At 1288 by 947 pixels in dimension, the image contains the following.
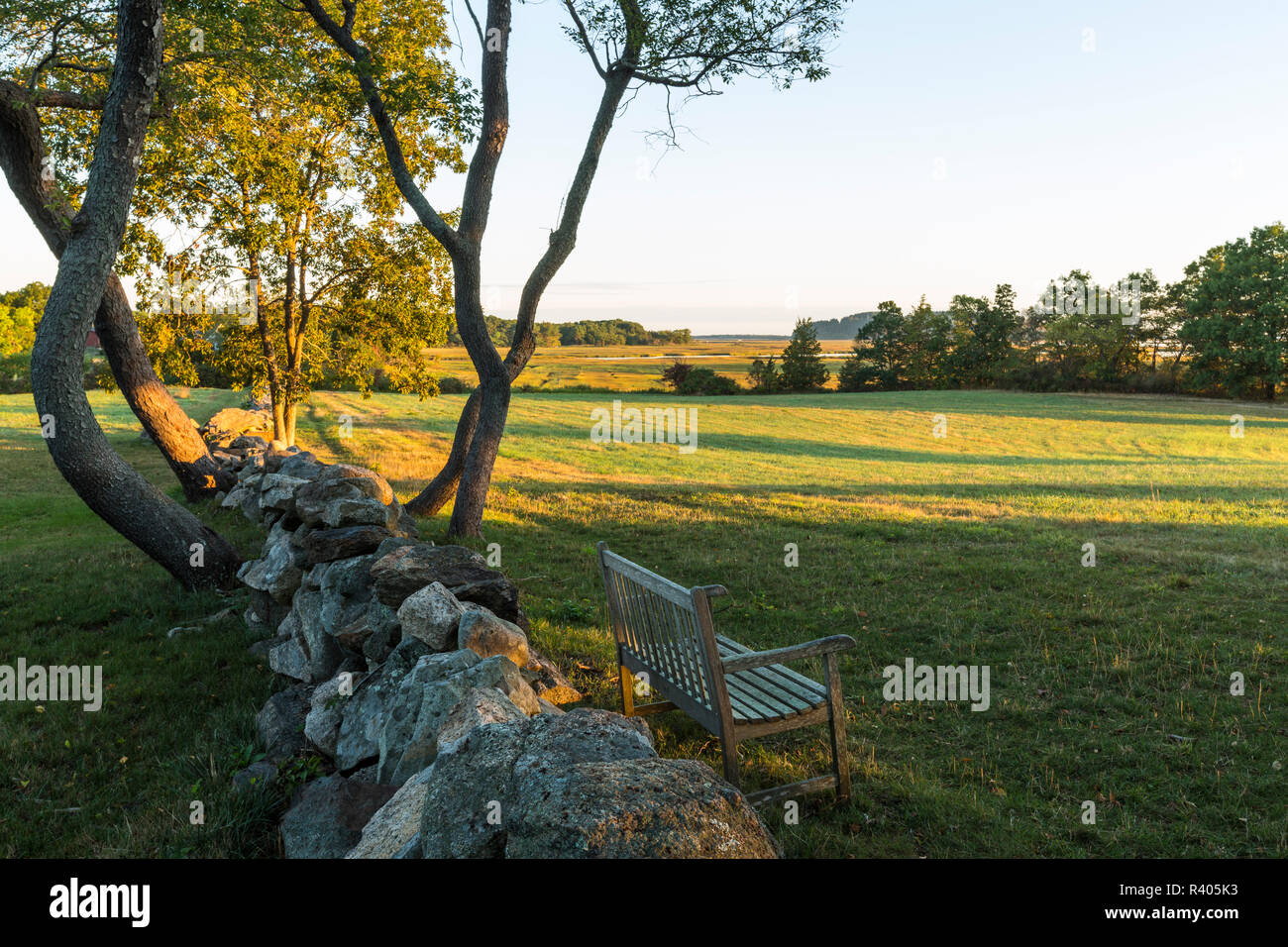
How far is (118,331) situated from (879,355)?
78.3m

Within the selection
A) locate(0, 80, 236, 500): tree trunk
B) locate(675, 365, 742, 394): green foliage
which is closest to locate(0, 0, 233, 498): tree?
locate(0, 80, 236, 500): tree trunk

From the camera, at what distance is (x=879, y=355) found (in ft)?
Result: 271

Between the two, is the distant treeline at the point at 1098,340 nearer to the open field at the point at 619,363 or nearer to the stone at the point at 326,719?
the open field at the point at 619,363

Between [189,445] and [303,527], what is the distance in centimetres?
813

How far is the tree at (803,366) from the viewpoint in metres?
76.3

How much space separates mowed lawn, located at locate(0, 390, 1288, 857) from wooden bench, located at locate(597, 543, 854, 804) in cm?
47

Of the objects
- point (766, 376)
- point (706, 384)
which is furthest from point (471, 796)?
point (766, 376)

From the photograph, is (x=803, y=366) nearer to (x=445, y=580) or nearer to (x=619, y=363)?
(x=619, y=363)

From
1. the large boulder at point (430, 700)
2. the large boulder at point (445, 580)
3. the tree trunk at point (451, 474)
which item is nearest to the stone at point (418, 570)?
the large boulder at point (445, 580)

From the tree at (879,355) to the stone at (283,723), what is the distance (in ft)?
246

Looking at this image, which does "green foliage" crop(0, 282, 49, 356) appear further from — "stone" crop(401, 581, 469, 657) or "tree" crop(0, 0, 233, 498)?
"stone" crop(401, 581, 469, 657)

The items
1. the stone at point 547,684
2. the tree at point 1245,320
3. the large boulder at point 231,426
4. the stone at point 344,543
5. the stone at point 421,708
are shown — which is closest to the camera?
the stone at point 421,708
